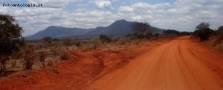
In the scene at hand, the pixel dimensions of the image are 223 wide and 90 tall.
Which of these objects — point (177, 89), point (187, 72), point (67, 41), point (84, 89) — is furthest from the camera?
point (67, 41)

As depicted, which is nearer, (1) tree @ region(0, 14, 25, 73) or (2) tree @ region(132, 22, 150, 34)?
(1) tree @ region(0, 14, 25, 73)

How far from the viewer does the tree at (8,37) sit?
13.6 meters

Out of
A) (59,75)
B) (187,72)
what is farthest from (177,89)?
(59,75)

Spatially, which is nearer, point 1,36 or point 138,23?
point 1,36

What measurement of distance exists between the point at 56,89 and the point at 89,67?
6.15 meters

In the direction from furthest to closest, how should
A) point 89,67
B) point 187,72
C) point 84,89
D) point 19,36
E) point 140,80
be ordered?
1. point 89,67
2. point 19,36
3. point 187,72
4. point 140,80
5. point 84,89

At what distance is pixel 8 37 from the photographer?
14.0 metres

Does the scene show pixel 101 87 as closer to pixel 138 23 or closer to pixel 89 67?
pixel 89 67

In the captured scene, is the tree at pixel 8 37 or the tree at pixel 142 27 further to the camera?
the tree at pixel 142 27

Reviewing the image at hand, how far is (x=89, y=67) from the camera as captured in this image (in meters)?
17.1

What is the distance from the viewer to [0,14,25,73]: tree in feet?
44.5

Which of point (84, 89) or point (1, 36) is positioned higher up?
point (1, 36)

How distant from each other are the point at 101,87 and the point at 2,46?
6.22 m

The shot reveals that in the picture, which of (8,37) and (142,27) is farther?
(142,27)
